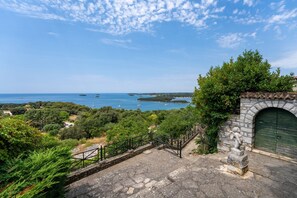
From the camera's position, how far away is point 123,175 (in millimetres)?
6199

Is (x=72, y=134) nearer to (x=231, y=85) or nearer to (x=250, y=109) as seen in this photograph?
(x=231, y=85)

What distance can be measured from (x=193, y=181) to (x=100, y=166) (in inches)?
153

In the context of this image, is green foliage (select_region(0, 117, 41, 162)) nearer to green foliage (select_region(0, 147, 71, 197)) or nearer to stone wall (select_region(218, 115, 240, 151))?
green foliage (select_region(0, 147, 71, 197))

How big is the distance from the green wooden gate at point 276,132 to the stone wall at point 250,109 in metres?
0.30

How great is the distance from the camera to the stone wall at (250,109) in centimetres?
639

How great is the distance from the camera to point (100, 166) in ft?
22.1

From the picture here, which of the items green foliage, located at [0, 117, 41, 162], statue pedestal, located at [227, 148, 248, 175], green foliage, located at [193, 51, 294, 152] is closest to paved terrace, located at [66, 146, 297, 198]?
statue pedestal, located at [227, 148, 248, 175]

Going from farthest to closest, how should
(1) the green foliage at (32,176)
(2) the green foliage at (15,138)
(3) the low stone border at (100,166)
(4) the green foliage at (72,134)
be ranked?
1. (4) the green foliage at (72,134)
2. (3) the low stone border at (100,166)
3. (2) the green foliage at (15,138)
4. (1) the green foliage at (32,176)

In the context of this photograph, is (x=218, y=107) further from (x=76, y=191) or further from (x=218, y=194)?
(x=76, y=191)

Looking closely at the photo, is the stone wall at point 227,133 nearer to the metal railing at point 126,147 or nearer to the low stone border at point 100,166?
the metal railing at point 126,147

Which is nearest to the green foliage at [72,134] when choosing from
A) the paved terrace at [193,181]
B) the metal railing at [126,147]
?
the metal railing at [126,147]

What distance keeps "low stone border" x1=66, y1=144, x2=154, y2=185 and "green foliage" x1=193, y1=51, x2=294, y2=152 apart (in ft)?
13.1

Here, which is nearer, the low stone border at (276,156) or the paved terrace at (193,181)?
the paved terrace at (193,181)

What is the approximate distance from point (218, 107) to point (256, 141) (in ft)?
7.79
